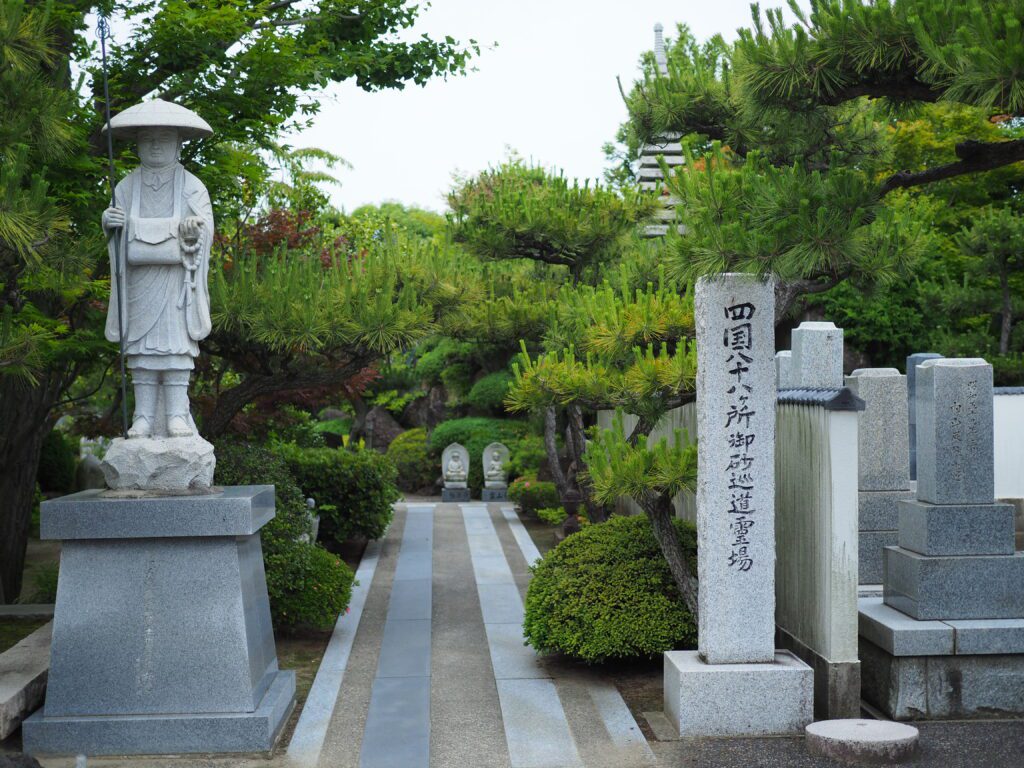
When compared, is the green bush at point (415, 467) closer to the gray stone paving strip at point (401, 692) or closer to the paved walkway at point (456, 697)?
the gray stone paving strip at point (401, 692)

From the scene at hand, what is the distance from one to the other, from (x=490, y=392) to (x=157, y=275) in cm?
1644

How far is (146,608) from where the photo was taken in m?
6.34

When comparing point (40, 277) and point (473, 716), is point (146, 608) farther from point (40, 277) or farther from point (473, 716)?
point (40, 277)

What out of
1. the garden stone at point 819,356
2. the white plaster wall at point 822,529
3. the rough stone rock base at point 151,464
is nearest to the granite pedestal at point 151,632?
the rough stone rock base at point 151,464

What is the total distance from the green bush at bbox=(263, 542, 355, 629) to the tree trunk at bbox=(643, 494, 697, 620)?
10.1ft

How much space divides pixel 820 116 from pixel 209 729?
5.80 meters

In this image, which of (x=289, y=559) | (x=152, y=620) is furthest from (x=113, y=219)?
(x=289, y=559)

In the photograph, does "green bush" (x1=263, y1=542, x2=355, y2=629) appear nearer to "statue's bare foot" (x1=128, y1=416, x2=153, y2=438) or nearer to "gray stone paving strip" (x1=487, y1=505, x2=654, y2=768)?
"gray stone paving strip" (x1=487, y1=505, x2=654, y2=768)

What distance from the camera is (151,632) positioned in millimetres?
6328

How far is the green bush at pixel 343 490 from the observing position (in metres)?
13.3

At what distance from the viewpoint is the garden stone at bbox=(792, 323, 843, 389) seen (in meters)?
8.95

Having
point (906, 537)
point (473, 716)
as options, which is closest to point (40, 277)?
point (473, 716)

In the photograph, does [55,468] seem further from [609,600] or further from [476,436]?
[609,600]

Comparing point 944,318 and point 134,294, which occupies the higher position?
point 944,318
